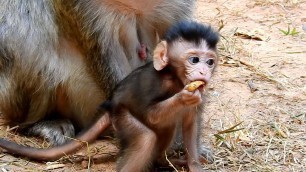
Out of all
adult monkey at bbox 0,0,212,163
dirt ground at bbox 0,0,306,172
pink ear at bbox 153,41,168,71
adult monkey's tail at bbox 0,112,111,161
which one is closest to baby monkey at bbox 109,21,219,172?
pink ear at bbox 153,41,168,71

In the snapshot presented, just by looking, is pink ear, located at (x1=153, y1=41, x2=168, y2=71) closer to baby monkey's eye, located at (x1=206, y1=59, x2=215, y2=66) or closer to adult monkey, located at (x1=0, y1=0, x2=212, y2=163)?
baby monkey's eye, located at (x1=206, y1=59, x2=215, y2=66)

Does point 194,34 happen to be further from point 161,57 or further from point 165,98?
point 165,98

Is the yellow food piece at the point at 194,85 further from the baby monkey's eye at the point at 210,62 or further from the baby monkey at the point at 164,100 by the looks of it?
the baby monkey's eye at the point at 210,62

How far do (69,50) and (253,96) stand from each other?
5.46ft

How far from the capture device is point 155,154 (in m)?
4.48

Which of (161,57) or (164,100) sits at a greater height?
(161,57)

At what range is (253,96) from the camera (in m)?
6.01

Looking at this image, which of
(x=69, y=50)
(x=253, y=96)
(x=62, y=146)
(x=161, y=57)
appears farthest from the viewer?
(x=253, y=96)

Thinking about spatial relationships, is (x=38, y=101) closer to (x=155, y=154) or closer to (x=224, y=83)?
(x=155, y=154)

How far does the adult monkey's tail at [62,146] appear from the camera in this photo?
4688 millimetres

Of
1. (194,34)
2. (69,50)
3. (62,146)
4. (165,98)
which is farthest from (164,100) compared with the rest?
(69,50)

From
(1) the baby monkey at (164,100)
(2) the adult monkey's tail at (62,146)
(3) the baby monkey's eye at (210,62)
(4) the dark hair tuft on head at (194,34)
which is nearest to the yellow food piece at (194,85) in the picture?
(1) the baby monkey at (164,100)

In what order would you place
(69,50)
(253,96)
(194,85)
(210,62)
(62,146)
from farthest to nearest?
(253,96), (69,50), (62,146), (210,62), (194,85)

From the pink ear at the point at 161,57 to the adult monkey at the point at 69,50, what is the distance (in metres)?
0.75
